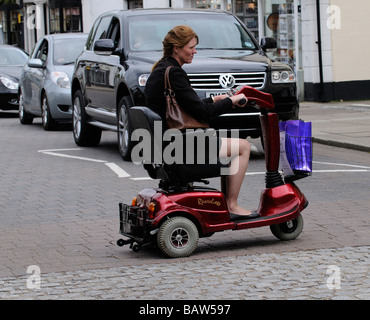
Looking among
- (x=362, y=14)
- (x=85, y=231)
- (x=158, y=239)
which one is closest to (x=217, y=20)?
(x=85, y=231)

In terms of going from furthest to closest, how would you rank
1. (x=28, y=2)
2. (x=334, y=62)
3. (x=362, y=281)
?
(x=28, y=2)
(x=334, y=62)
(x=362, y=281)

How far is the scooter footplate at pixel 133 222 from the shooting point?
6813 mm

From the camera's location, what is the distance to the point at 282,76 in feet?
40.7

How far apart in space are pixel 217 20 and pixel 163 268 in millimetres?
7713

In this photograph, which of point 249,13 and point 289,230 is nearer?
point 289,230

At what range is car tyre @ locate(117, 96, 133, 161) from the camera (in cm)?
1236

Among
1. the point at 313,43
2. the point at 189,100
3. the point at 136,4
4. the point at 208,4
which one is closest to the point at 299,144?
the point at 189,100

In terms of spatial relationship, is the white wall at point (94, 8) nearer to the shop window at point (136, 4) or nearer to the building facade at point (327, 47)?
the shop window at point (136, 4)

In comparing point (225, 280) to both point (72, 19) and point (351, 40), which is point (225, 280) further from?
point (72, 19)

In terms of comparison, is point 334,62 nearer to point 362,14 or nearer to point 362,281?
point 362,14

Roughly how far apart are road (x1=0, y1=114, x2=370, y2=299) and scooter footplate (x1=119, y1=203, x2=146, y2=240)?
0.50 feet

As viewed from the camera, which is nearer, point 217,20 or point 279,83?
point 279,83

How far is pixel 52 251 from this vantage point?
7.12 metres

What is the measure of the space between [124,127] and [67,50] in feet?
20.6
